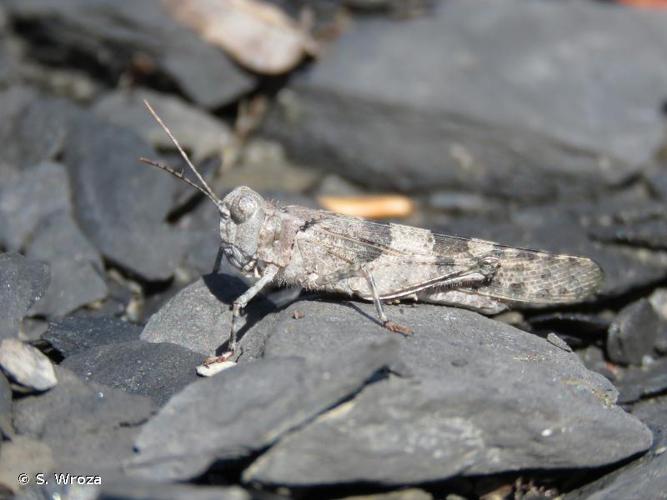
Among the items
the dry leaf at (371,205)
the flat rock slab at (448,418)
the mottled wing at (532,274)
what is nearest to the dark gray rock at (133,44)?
the dry leaf at (371,205)

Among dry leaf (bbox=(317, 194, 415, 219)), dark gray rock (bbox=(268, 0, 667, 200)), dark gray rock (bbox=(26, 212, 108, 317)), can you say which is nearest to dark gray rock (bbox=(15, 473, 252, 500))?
dark gray rock (bbox=(26, 212, 108, 317))

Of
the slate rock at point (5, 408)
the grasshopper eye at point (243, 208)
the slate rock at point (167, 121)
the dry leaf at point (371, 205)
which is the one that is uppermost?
the grasshopper eye at point (243, 208)

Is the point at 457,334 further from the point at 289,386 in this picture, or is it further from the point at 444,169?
the point at 444,169

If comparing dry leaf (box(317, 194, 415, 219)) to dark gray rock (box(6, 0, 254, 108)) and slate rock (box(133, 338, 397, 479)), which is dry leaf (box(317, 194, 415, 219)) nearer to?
dark gray rock (box(6, 0, 254, 108))

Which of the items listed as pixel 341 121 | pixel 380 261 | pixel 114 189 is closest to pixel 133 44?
pixel 341 121

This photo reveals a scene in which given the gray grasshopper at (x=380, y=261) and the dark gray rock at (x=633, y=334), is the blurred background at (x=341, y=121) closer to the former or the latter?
the dark gray rock at (x=633, y=334)

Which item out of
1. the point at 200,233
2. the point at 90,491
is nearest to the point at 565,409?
the point at 90,491

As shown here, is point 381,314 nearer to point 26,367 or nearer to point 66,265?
point 26,367
